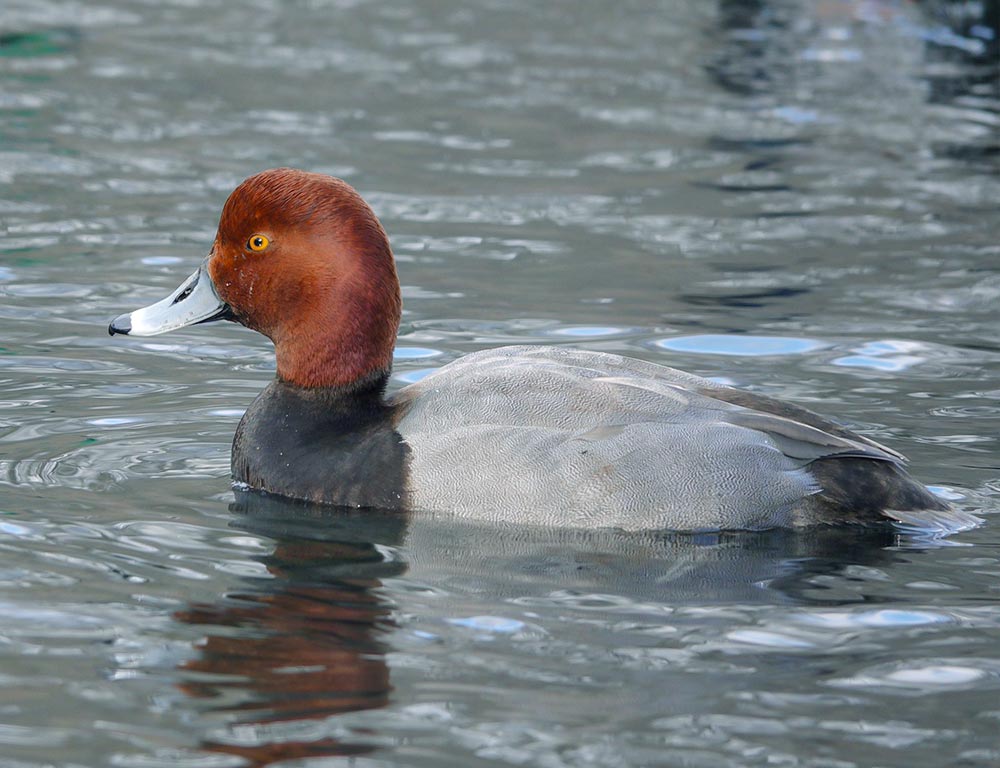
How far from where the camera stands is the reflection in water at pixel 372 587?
3902 millimetres

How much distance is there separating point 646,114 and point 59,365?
7319mm

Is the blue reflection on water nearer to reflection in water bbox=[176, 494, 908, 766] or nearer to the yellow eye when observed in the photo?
reflection in water bbox=[176, 494, 908, 766]

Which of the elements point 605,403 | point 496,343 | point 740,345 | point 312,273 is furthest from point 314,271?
point 740,345

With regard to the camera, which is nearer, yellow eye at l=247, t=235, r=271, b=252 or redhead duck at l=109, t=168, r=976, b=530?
redhead duck at l=109, t=168, r=976, b=530

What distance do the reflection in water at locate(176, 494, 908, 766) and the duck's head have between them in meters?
0.53

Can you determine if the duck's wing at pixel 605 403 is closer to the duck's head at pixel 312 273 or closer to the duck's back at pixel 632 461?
the duck's back at pixel 632 461

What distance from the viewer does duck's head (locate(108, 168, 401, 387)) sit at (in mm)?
5586

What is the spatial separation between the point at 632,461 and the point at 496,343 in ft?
8.37

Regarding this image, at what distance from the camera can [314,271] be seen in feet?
18.4

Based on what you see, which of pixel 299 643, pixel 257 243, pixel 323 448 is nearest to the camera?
pixel 299 643

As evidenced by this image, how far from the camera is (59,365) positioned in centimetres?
709

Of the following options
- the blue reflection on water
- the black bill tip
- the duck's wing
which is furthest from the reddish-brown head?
the blue reflection on water

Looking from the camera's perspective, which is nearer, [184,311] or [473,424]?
[473,424]

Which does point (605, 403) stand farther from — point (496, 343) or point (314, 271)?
point (496, 343)
